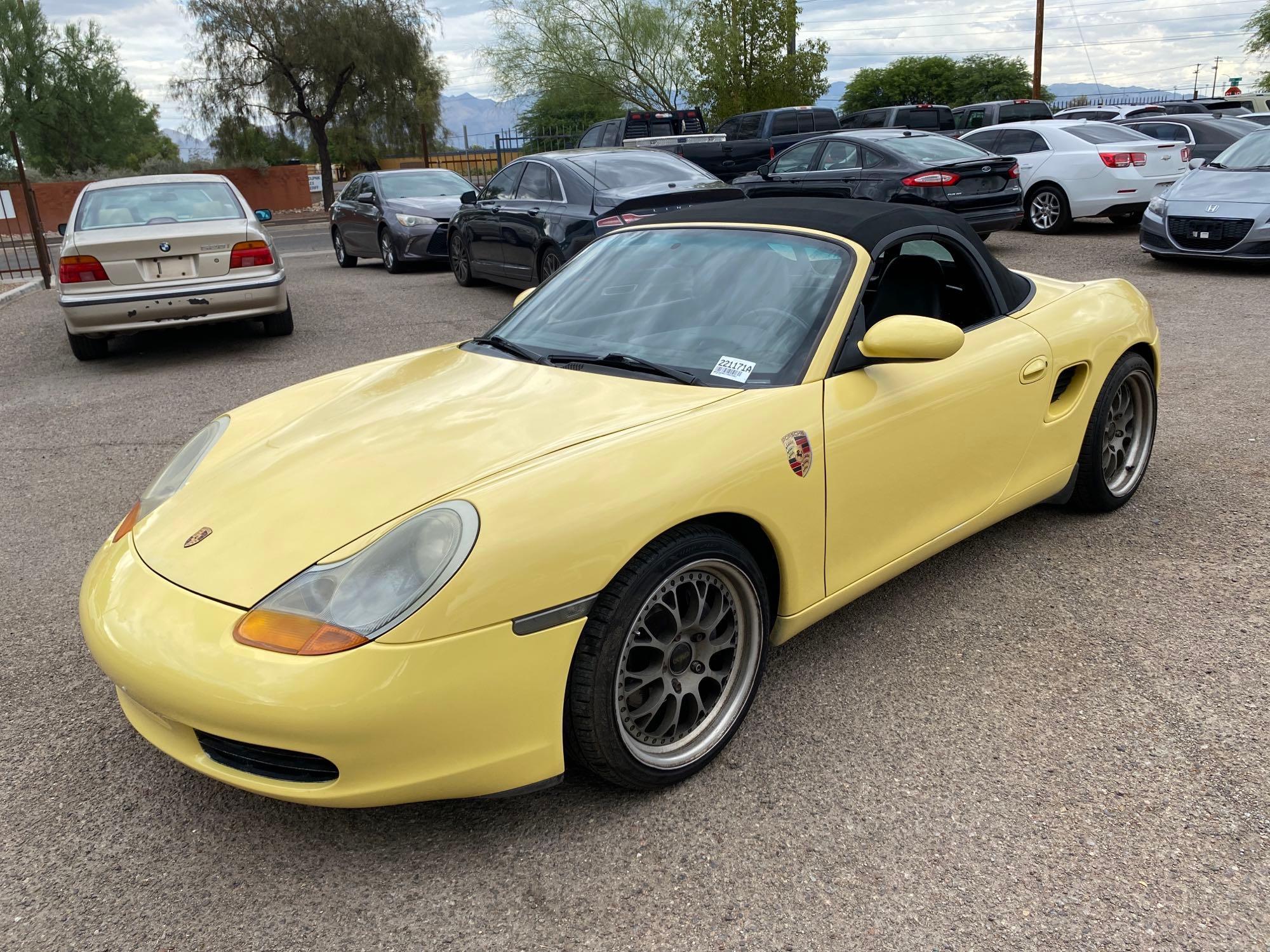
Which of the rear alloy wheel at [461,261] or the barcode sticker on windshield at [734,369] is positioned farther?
the rear alloy wheel at [461,261]

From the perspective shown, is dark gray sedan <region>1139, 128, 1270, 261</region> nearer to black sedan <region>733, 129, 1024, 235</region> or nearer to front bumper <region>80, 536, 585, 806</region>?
black sedan <region>733, 129, 1024, 235</region>

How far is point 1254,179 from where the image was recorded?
10.0 metres

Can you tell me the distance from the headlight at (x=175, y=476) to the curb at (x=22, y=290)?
1155 cm

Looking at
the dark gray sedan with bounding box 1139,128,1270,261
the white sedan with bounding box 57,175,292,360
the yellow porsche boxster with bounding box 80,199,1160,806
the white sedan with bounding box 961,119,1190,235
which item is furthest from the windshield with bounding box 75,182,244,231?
the white sedan with bounding box 961,119,1190,235

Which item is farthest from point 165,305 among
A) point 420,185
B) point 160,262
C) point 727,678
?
point 727,678

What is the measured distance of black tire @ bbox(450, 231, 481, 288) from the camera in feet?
37.6

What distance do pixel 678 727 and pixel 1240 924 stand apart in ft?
4.25

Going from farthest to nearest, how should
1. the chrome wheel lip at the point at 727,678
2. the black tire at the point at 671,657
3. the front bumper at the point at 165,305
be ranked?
the front bumper at the point at 165,305 → the chrome wheel lip at the point at 727,678 → the black tire at the point at 671,657

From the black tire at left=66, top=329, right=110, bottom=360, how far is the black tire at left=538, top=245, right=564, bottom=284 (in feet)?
12.9

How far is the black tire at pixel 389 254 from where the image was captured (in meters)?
13.4

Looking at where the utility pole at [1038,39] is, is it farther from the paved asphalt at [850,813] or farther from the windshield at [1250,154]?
the paved asphalt at [850,813]

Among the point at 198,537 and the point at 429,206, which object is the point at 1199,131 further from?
the point at 198,537

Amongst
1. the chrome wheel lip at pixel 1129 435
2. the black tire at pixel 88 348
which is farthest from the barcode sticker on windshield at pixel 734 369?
the black tire at pixel 88 348

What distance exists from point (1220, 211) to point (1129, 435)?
7307 mm
